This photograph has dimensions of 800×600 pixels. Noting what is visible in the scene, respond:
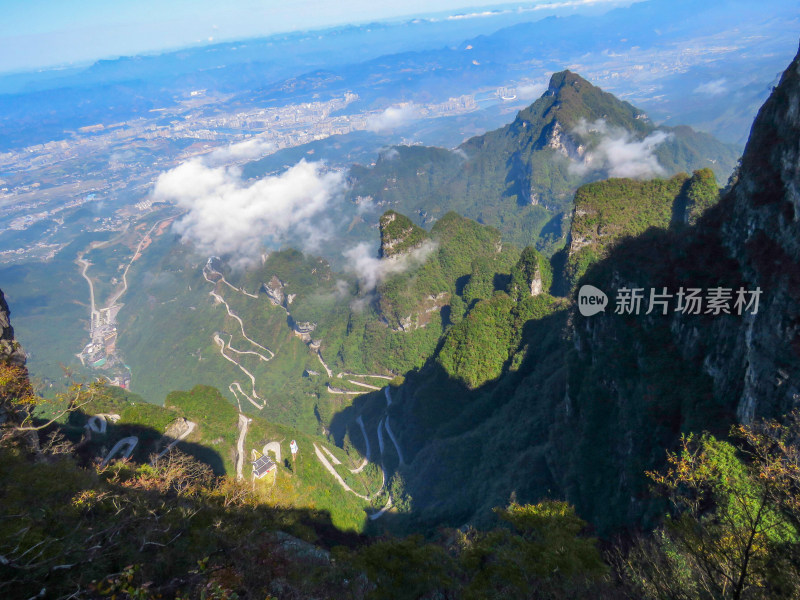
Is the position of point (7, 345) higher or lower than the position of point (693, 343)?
higher

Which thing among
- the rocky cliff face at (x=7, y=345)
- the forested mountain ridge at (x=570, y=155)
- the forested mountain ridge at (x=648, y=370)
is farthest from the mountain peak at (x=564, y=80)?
the rocky cliff face at (x=7, y=345)

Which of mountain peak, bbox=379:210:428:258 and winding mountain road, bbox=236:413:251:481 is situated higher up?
mountain peak, bbox=379:210:428:258

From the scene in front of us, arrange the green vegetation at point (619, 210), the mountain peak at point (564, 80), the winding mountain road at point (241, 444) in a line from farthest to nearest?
the mountain peak at point (564, 80), the green vegetation at point (619, 210), the winding mountain road at point (241, 444)

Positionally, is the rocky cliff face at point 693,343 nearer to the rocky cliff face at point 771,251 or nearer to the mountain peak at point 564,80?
the rocky cliff face at point 771,251

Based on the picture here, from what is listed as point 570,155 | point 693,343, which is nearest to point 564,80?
point 570,155

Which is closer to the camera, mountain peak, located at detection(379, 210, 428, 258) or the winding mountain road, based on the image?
the winding mountain road

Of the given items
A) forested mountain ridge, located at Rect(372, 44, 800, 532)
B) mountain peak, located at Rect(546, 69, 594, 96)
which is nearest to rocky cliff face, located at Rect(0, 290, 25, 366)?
forested mountain ridge, located at Rect(372, 44, 800, 532)

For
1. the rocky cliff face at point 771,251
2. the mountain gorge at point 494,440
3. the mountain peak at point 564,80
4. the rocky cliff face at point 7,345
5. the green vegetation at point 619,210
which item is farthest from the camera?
the mountain peak at point 564,80

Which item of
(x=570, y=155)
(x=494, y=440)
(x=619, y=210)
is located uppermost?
(x=570, y=155)

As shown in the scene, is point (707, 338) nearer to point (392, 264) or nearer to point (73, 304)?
point (392, 264)

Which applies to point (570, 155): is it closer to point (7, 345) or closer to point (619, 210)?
point (619, 210)

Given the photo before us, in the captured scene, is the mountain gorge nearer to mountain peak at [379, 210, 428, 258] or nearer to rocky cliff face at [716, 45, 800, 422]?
rocky cliff face at [716, 45, 800, 422]

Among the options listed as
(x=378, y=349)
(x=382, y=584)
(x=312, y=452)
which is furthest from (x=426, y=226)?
(x=382, y=584)
